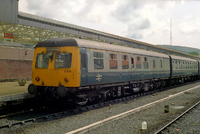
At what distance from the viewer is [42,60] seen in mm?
9766

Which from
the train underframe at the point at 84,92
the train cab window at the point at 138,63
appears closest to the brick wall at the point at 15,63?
the train underframe at the point at 84,92

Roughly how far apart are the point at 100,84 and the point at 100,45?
2006mm

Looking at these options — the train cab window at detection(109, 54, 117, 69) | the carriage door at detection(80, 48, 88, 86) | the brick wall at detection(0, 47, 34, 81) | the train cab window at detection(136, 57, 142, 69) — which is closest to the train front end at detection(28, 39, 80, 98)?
the carriage door at detection(80, 48, 88, 86)

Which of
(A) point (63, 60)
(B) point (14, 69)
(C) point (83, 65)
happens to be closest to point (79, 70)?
(C) point (83, 65)

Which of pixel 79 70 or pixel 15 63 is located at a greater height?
pixel 15 63

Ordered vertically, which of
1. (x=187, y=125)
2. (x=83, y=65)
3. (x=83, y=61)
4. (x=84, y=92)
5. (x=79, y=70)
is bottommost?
(x=187, y=125)

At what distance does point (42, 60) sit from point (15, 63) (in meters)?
13.2

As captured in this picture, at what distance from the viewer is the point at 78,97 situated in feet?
30.9

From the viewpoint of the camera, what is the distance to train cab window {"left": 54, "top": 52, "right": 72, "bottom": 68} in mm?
9016

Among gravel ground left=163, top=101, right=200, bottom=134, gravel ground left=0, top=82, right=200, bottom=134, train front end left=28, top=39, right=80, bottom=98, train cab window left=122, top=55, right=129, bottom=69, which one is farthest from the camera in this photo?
train cab window left=122, top=55, right=129, bottom=69

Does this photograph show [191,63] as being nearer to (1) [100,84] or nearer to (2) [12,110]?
(1) [100,84]

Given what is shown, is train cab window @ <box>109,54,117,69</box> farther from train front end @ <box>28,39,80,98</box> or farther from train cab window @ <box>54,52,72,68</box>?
train cab window @ <box>54,52,72,68</box>

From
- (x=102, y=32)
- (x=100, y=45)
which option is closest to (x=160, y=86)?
(x=102, y=32)

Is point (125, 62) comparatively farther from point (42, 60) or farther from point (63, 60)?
point (42, 60)
